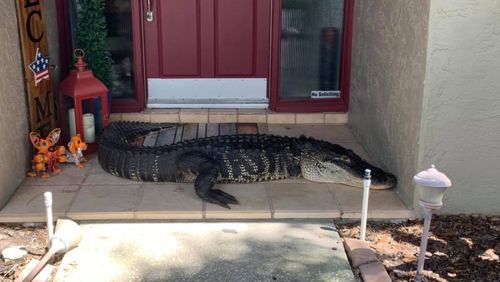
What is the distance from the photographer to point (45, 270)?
142 inches

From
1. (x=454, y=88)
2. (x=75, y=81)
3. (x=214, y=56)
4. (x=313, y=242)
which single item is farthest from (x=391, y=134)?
(x=75, y=81)

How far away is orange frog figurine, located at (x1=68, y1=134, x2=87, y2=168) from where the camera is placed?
515 cm

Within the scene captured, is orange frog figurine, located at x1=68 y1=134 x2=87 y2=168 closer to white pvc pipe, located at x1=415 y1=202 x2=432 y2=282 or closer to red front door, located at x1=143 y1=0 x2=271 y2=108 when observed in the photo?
red front door, located at x1=143 y1=0 x2=271 y2=108

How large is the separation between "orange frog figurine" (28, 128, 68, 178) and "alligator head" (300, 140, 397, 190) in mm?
2129

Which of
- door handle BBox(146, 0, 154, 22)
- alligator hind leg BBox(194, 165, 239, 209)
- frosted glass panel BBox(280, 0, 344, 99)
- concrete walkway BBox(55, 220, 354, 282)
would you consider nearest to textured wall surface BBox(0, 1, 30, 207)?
concrete walkway BBox(55, 220, 354, 282)

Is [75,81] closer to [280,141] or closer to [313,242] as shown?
[280,141]

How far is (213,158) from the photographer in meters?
4.85

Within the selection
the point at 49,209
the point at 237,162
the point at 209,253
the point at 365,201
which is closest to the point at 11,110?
the point at 49,209

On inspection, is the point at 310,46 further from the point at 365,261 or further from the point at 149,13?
the point at 365,261

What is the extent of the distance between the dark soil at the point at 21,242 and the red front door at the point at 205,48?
2.68 m

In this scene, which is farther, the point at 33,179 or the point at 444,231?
the point at 33,179

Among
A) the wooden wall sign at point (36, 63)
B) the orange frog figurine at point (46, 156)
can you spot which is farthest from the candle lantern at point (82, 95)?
the orange frog figurine at point (46, 156)

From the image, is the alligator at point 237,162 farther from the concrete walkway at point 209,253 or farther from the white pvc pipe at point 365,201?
the white pvc pipe at point 365,201

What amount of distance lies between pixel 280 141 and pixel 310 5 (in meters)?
1.88
